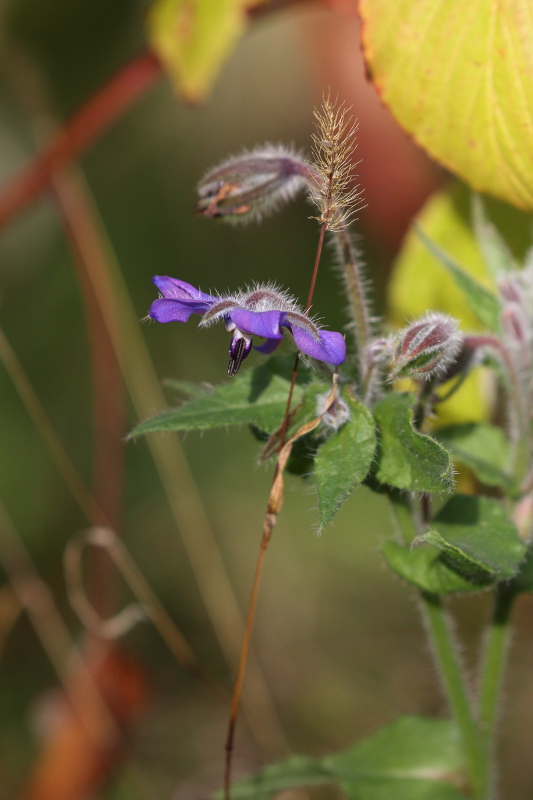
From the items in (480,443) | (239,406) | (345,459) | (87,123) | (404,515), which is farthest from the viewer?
(87,123)

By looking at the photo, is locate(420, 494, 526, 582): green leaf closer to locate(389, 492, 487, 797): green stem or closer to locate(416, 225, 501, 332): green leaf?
locate(389, 492, 487, 797): green stem

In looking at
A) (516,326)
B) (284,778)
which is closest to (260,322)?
(516,326)

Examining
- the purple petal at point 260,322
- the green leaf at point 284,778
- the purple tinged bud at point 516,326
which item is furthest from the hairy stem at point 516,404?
the green leaf at point 284,778

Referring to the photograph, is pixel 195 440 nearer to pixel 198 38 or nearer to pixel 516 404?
pixel 198 38

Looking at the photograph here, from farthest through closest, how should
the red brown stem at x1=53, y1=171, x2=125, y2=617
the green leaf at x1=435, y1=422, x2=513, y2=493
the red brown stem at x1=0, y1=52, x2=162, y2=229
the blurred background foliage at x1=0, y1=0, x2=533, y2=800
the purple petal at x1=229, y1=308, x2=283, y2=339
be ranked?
the blurred background foliage at x1=0, y1=0, x2=533, y2=800, the red brown stem at x1=53, y1=171, x2=125, y2=617, the red brown stem at x1=0, y1=52, x2=162, y2=229, the green leaf at x1=435, y1=422, x2=513, y2=493, the purple petal at x1=229, y1=308, x2=283, y2=339

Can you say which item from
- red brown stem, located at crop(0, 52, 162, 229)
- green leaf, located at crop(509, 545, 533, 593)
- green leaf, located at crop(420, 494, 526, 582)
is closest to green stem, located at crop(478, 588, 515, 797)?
green leaf, located at crop(509, 545, 533, 593)

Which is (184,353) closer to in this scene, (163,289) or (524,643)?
(524,643)

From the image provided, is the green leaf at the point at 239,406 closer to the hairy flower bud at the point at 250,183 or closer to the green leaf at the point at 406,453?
the green leaf at the point at 406,453
